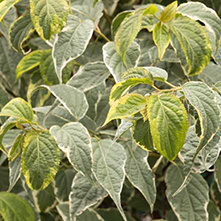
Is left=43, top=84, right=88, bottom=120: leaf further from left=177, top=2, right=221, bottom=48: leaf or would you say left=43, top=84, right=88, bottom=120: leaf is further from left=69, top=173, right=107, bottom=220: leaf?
left=177, top=2, right=221, bottom=48: leaf

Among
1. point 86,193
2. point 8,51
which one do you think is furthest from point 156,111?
point 8,51

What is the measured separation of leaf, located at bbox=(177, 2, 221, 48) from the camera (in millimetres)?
821

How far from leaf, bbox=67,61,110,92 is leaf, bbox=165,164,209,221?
27 cm

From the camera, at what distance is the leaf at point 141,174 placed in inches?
35.8

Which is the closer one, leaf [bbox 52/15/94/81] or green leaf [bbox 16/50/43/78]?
leaf [bbox 52/15/94/81]

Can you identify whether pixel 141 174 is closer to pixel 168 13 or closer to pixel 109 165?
pixel 109 165

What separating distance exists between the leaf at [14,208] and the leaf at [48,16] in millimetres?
405

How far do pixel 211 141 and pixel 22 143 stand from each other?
1.15 feet

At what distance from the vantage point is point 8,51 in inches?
47.1

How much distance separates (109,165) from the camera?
86 cm

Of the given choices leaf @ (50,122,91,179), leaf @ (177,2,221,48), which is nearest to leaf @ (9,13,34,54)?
leaf @ (50,122,91,179)

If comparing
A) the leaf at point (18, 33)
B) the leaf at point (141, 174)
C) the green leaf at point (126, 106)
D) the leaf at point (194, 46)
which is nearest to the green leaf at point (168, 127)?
the green leaf at point (126, 106)

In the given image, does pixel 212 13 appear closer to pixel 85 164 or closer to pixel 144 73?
pixel 144 73

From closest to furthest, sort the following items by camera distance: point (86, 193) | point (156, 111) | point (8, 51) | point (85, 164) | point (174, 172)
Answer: point (156, 111)
point (85, 164)
point (86, 193)
point (174, 172)
point (8, 51)
